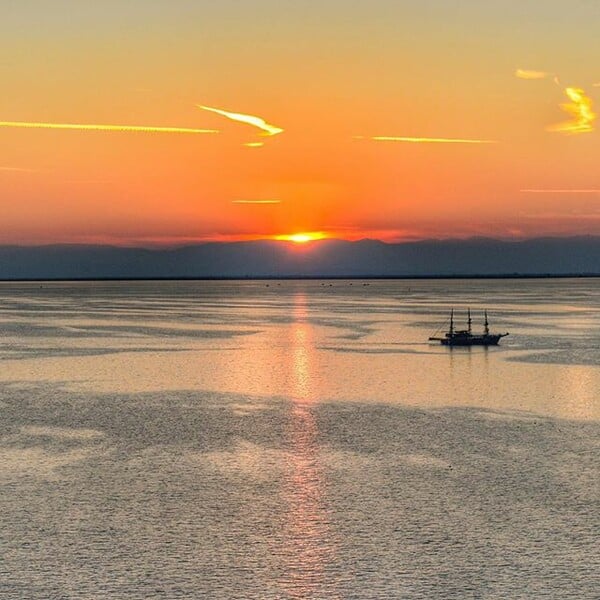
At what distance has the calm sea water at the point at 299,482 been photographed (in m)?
19.7

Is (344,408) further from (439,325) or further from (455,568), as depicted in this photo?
(439,325)

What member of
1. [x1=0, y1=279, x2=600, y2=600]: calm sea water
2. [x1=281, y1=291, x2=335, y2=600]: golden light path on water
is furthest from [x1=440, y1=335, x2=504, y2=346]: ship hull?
[x1=281, y1=291, x2=335, y2=600]: golden light path on water

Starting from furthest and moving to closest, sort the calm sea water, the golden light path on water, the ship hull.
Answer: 1. the ship hull
2. the calm sea water
3. the golden light path on water

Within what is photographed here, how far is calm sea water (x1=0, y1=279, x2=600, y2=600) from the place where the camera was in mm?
19720

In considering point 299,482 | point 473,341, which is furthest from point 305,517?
point 473,341

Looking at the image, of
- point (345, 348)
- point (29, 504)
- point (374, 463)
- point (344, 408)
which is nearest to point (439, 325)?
point (345, 348)

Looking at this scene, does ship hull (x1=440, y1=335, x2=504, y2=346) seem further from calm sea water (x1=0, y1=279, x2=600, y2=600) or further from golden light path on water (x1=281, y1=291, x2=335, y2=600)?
golden light path on water (x1=281, y1=291, x2=335, y2=600)

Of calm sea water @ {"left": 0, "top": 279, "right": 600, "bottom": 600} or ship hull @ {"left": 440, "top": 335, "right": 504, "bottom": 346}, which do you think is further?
ship hull @ {"left": 440, "top": 335, "right": 504, "bottom": 346}

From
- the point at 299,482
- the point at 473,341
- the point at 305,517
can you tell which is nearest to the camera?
the point at 305,517

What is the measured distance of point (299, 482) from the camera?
2745 centimetres

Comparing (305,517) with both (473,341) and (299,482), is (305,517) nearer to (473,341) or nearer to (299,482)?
(299,482)

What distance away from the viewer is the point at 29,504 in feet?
81.7

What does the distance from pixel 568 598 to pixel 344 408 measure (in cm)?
2374

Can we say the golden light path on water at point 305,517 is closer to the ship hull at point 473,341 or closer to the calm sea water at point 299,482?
the calm sea water at point 299,482
